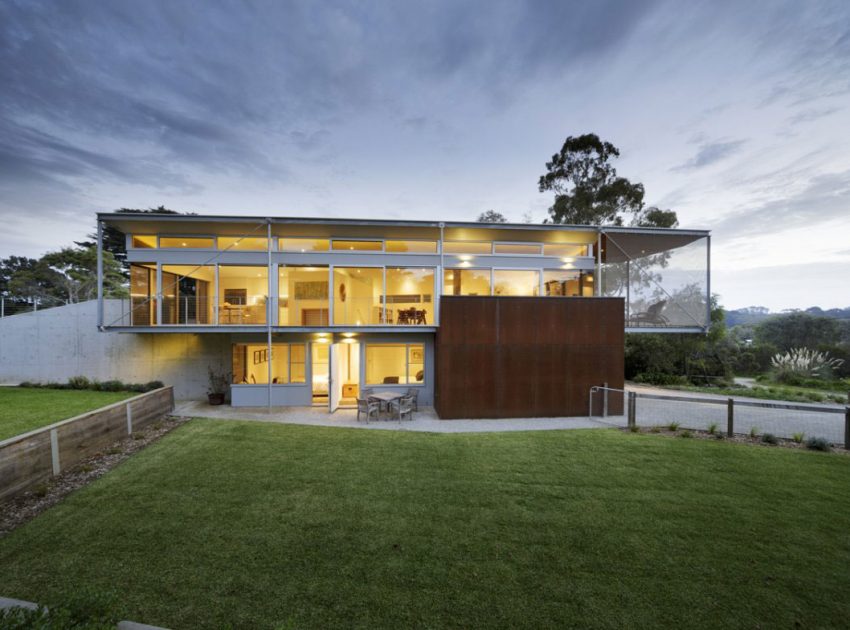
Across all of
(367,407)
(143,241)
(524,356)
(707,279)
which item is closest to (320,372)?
(367,407)

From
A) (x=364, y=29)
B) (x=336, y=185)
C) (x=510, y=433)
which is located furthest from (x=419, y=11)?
(x=510, y=433)

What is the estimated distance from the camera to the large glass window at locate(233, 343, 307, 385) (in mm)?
11891

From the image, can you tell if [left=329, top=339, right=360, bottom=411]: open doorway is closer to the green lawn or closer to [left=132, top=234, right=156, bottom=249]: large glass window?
the green lawn

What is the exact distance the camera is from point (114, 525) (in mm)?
4426

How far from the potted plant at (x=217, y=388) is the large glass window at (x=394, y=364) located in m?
5.12

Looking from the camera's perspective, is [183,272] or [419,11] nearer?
[183,272]

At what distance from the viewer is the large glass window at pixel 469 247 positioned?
516 inches

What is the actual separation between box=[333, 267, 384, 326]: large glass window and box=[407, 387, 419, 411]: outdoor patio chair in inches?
101

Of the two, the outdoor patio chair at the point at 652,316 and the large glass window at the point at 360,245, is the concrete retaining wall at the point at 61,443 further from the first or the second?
the outdoor patio chair at the point at 652,316

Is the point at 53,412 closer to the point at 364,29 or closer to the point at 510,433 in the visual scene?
the point at 510,433

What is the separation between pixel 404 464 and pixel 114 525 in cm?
422

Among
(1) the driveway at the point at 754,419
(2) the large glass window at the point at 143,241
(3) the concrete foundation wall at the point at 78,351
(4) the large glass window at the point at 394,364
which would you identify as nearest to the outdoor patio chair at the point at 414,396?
(4) the large glass window at the point at 394,364

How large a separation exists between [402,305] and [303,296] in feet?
11.8

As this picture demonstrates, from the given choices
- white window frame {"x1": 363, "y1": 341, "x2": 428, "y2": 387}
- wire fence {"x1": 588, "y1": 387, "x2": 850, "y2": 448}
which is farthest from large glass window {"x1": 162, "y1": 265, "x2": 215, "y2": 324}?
wire fence {"x1": 588, "y1": 387, "x2": 850, "y2": 448}
